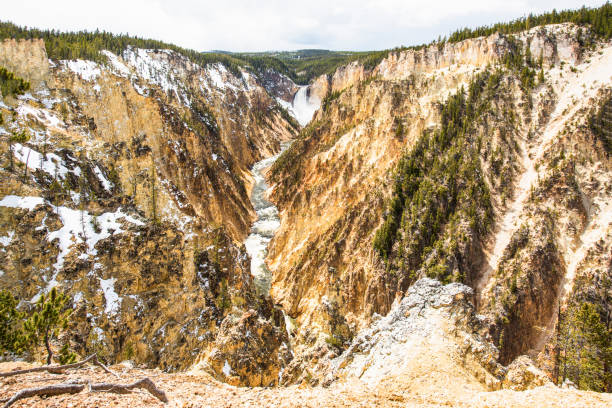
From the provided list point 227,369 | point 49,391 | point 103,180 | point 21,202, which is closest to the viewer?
point 49,391

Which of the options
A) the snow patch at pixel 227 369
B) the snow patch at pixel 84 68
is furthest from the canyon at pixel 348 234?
the snow patch at pixel 84 68

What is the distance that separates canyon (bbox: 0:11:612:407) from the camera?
1329cm

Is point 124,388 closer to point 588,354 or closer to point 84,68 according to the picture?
point 588,354

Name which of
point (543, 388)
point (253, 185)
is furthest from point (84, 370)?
point (253, 185)

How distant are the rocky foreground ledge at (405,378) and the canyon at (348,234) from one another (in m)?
0.08

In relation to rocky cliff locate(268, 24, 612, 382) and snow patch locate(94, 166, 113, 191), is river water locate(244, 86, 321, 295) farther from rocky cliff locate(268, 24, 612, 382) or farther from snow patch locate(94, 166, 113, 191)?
snow patch locate(94, 166, 113, 191)

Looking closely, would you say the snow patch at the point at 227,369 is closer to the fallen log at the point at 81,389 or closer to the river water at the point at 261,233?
the fallen log at the point at 81,389

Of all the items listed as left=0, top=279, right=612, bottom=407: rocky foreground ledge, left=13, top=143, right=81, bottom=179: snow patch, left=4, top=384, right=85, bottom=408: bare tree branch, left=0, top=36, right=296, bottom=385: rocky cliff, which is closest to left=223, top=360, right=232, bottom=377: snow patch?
left=0, top=36, right=296, bottom=385: rocky cliff

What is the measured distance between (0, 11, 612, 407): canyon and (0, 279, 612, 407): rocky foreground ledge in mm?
84

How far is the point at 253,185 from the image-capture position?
242 ft

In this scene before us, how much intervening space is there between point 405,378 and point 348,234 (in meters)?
26.6

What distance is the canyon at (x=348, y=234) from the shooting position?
13.3 m

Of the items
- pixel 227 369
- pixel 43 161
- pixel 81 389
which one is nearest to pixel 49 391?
pixel 81 389

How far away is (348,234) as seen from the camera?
124 feet
